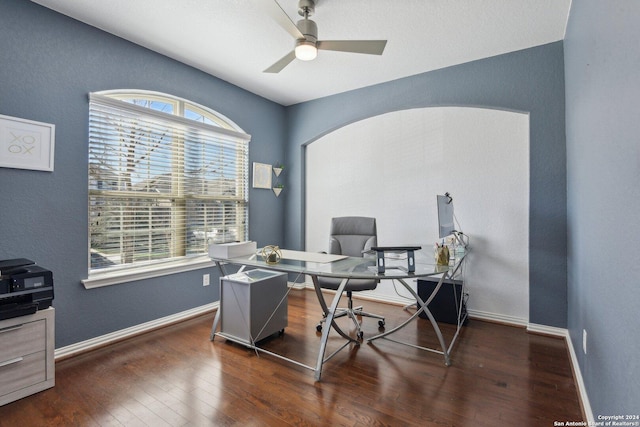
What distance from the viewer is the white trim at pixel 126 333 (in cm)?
238

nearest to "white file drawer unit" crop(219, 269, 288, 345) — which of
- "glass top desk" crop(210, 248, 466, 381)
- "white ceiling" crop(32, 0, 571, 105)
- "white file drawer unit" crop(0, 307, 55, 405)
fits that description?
"glass top desk" crop(210, 248, 466, 381)

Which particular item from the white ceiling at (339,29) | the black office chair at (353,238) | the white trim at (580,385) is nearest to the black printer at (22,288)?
the white ceiling at (339,29)

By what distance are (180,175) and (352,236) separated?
1882 millimetres

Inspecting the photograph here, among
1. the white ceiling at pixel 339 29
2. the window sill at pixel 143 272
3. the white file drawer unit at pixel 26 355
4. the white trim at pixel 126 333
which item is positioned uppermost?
the white ceiling at pixel 339 29

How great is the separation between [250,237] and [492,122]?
3.01m

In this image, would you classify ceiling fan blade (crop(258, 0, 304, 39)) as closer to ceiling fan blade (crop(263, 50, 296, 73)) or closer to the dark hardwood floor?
ceiling fan blade (crop(263, 50, 296, 73))

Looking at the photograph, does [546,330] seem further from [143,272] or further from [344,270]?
[143,272]

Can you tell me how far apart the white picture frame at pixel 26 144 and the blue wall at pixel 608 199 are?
3229 mm

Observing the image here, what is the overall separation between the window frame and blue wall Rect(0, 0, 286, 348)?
0.07 m

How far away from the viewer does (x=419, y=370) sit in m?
2.18

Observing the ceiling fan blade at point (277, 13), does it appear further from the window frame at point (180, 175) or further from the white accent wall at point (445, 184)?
the white accent wall at point (445, 184)

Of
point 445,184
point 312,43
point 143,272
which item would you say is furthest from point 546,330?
point 143,272

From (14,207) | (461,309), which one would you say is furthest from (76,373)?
(461,309)

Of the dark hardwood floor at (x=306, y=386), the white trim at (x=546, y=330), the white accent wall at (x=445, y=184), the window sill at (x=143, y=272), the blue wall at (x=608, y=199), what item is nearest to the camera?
the blue wall at (x=608, y=199)
